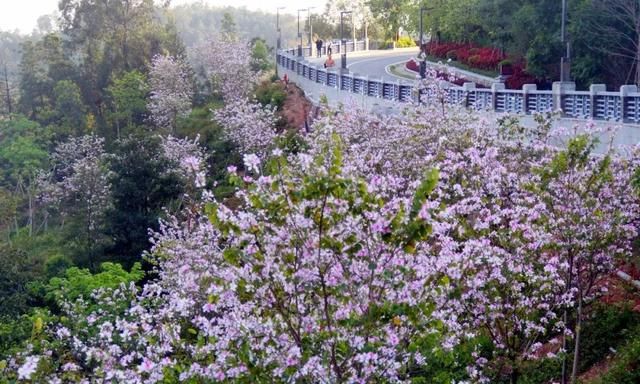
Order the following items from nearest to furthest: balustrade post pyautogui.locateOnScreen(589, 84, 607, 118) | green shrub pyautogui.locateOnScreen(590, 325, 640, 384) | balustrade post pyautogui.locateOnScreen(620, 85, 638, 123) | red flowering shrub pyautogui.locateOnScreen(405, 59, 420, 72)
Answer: green shrub pyautogui.locateOnScreen(590, 325, 640, 384), balustrade post pyautogui.locateOnScreen(620, 85, 638, 123), balustrade post pyautogui.locateOnScreen(589, 84, 607, 118), red flowering shrub pyautogui.locateOnScreen(405, 59, 420, 72)

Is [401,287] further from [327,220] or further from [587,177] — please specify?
[587,177]

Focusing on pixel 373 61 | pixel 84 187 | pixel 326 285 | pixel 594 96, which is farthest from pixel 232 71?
pixel 326 285

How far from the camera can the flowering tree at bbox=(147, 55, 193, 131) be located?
5391 cm

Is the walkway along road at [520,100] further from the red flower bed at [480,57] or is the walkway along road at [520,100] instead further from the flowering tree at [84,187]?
Result: the flowering tree at [84,187]

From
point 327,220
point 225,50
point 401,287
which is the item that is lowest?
point 225,50

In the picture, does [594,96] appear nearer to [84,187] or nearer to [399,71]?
[84,187]

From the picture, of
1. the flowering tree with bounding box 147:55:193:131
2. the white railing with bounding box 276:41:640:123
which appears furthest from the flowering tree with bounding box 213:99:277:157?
the flowering tree with bounding box 147:55:193:131

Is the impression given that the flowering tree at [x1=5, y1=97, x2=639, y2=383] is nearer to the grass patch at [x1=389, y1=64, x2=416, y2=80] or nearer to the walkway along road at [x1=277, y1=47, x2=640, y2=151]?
the walkway along road at [x1=277, y1=47, x2=640, y2=151]

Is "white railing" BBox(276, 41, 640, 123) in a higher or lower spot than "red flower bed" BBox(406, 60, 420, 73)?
higher

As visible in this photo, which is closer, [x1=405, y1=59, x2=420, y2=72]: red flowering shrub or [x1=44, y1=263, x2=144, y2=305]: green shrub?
[x1=44, y1=263, x2=144, y2=305]: green shrub

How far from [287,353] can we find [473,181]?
6.16 meters

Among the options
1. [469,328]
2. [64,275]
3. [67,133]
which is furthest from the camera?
[67,133]

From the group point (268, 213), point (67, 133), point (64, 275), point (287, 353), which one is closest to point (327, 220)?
point (268, 213)

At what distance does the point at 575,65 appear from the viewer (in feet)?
112
